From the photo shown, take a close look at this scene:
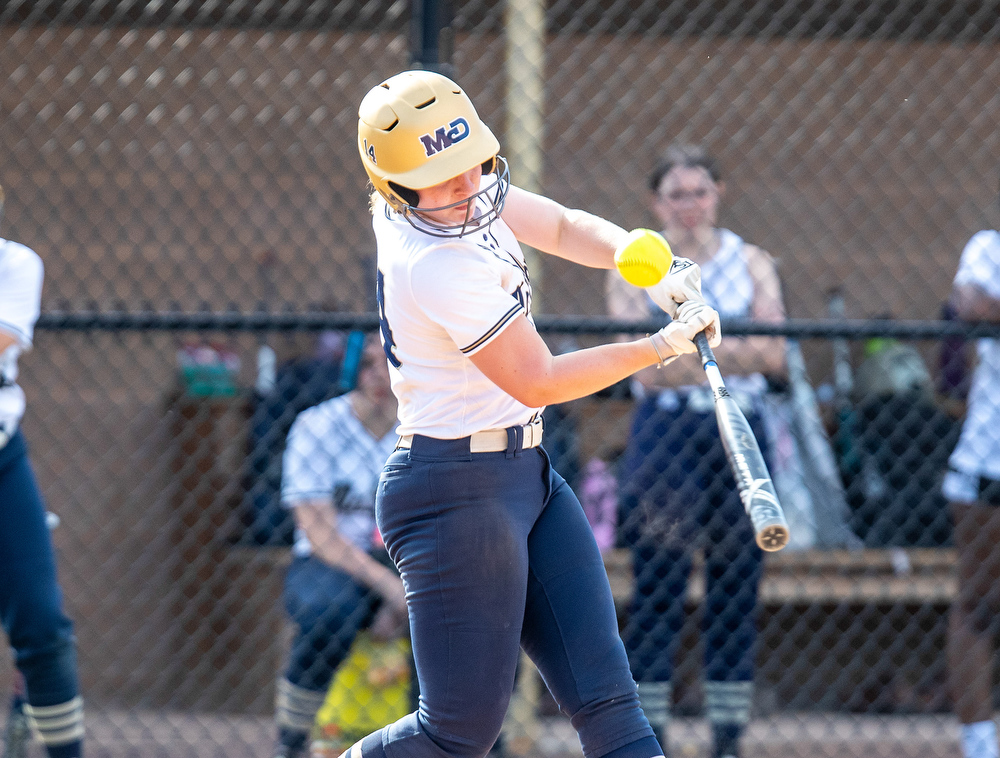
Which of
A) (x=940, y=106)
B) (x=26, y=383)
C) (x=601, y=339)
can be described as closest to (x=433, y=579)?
(x=601, y=339)

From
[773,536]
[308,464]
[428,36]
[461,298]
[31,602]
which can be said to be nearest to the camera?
[773,536]

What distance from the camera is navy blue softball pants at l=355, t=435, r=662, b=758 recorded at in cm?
202

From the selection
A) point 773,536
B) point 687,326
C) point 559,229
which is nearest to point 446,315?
point 687,326

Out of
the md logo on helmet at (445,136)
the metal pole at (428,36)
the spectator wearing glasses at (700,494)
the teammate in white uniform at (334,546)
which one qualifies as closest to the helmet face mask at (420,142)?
the md logo on helmet at (445,136)

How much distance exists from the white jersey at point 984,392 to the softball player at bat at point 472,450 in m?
1.67

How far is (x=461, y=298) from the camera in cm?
192

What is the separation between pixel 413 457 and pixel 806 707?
350 centimetres

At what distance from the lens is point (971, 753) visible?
130 inches

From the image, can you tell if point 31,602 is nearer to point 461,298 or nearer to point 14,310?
point 14,310

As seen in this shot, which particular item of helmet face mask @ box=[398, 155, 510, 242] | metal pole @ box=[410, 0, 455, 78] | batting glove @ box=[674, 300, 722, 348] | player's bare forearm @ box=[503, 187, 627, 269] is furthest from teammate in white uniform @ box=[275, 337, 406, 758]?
batting glove @ box=[674, 300, 722, 348]

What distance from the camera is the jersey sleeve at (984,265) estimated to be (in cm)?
333

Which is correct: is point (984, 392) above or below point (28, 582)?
above

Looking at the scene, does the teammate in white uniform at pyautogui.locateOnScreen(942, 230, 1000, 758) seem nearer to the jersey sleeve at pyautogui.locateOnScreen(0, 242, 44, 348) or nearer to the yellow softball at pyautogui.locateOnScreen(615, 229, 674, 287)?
the yellow softball at pyautogui.locateOnScreen(615, 229, 674, 287)

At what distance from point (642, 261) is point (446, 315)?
1.32ft
